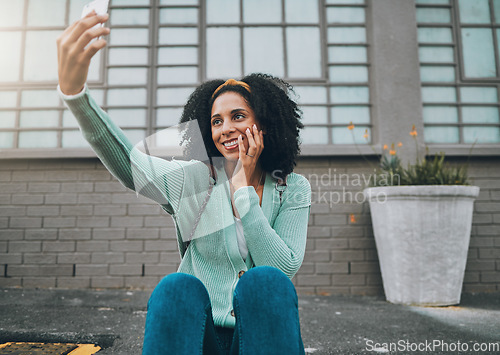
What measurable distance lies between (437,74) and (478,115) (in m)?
0.63

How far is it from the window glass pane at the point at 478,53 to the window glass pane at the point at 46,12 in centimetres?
442

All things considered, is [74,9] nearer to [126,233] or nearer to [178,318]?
[126,233]

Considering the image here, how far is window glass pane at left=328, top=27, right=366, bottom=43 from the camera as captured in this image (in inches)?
167

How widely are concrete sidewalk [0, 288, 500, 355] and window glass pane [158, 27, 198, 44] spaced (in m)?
2.63

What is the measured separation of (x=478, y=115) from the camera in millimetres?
4266

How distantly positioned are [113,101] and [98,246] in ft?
5.02

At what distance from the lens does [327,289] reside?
3850 mm

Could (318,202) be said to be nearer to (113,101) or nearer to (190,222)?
(113,101)

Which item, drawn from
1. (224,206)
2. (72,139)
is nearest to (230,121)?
(224,206)

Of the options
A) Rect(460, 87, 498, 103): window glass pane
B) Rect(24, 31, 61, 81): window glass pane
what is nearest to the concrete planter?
Rect(460, 87, 498, 103): window glass pane

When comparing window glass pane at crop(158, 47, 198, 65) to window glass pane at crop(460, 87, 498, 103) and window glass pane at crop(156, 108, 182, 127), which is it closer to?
window glass pane at crop(156, 108, 182, 127)

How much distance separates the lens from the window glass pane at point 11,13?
4234 mm

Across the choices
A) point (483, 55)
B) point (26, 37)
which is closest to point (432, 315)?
point (483, 55)

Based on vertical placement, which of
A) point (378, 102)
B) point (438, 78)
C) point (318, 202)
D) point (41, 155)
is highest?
point (438, 78)
